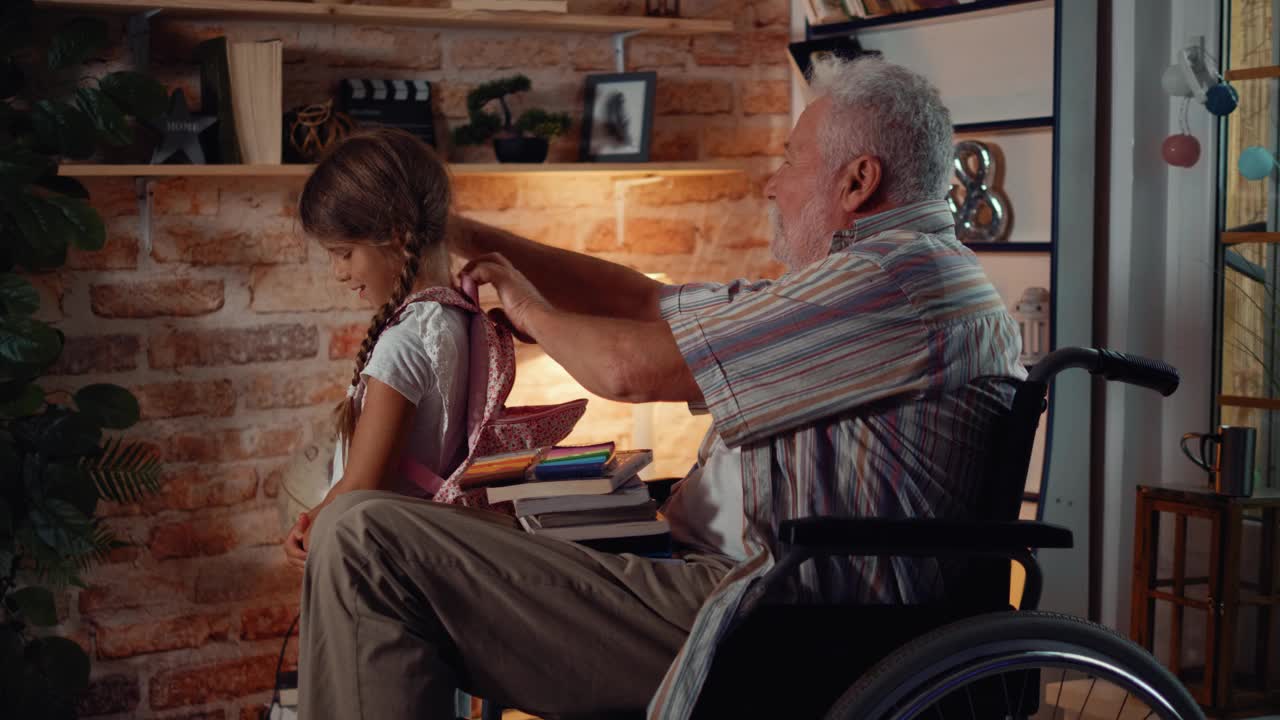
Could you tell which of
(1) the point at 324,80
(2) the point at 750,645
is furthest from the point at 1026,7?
(2) the point at 750,645

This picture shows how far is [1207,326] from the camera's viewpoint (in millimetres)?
2707

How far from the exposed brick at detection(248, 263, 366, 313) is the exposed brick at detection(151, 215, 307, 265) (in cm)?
3

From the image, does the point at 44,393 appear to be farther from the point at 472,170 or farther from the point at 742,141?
the point at 742,141

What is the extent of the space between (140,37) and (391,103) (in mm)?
547

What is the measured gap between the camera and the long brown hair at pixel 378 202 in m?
1.90

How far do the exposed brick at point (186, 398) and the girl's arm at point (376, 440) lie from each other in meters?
1.07

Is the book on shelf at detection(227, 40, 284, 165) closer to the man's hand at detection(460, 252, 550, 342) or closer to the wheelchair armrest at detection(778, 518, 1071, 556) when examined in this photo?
the man's hand at detection(460, 252, 550, 342)

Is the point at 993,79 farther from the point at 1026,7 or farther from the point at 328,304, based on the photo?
the point at 328,304

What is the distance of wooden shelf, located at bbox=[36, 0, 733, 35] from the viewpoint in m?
2.61

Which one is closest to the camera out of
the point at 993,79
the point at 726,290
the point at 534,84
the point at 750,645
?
the point at 750,645

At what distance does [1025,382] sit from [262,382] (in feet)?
6.36

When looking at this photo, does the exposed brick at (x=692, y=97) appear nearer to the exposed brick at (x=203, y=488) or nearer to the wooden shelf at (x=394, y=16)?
the wooden shelf at (x=394, y=16)

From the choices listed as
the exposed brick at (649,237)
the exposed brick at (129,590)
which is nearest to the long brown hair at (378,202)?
the exposed brick at (129,590)

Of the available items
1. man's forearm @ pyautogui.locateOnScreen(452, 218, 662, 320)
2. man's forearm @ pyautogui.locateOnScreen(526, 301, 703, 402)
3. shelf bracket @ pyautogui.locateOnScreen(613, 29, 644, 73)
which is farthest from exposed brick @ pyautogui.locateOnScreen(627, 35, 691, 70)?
man's forearm @ pyautogui.locateOnScreen(526, 301, 703, 402)
